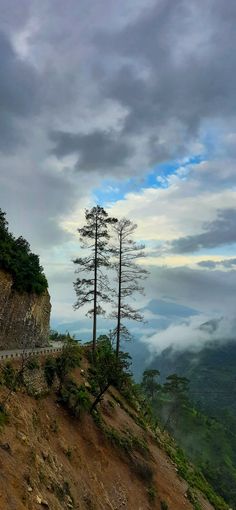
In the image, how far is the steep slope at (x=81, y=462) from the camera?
17.3m

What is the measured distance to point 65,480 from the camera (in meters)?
20.5

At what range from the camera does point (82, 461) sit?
947 inches

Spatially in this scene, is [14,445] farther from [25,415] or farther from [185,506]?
[185,506]

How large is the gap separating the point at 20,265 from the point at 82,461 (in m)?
16.5

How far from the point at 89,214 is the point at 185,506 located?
79.4 feet

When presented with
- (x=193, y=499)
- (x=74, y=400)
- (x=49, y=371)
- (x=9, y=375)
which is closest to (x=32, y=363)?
(x=9, y=375)

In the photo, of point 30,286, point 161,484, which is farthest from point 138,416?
point 30,286

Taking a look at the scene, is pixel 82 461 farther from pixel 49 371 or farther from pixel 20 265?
pixel 20 265

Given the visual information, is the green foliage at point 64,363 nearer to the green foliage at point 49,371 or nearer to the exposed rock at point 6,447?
the green foliage at point 49,371

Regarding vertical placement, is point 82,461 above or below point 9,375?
below

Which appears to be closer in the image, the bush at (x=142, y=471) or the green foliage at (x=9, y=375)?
the green foliage at (x=9, y=375)

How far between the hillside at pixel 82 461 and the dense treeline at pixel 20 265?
25.8 feet

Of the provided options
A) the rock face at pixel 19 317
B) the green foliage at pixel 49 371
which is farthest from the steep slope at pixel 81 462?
the rock face at pixel 19 317

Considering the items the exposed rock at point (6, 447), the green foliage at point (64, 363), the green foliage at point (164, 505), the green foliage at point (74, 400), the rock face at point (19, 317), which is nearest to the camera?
A: the exposed rock at point (6, 447)
